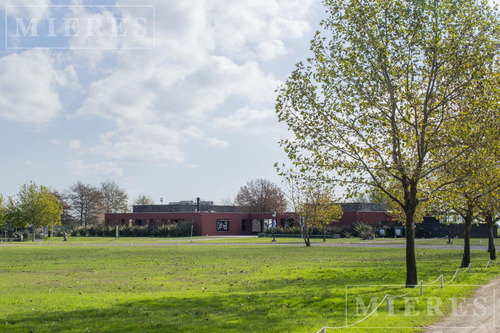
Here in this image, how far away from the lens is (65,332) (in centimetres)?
955

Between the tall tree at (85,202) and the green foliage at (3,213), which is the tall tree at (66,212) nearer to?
the tall tree at (85,202)

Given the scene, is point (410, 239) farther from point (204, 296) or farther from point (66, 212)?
point (66, 212)

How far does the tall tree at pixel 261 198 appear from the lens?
95250 mm

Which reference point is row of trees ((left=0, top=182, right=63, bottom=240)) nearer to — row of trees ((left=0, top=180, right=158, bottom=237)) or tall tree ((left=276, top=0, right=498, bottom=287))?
row of trees ((left=0, top=180, right=158, bottom=237))

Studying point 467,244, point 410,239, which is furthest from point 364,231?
point 410,239

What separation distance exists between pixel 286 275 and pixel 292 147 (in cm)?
584

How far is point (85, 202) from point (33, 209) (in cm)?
3829

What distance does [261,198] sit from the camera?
318 feet

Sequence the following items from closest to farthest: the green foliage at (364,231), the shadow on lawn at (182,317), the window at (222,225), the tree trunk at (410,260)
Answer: the shadow on lawn at (182,317), the tree trunk at (410,260), the green foliage at (364,231), the window at (222,225)

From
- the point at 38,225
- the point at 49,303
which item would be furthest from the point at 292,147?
the point at 38,225

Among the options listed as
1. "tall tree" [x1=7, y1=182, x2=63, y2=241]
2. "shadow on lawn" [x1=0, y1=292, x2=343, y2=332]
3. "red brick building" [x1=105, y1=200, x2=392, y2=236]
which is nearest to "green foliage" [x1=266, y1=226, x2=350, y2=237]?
"red brick building" [x1=105, y1=200, x2=392, y2=236]

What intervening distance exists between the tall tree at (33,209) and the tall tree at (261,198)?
141 ft

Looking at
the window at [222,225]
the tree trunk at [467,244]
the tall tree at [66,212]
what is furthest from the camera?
the tall tree at [66,212]

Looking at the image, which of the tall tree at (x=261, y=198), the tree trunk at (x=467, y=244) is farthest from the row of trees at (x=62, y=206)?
the tree trunk at (x=467, y=244)
